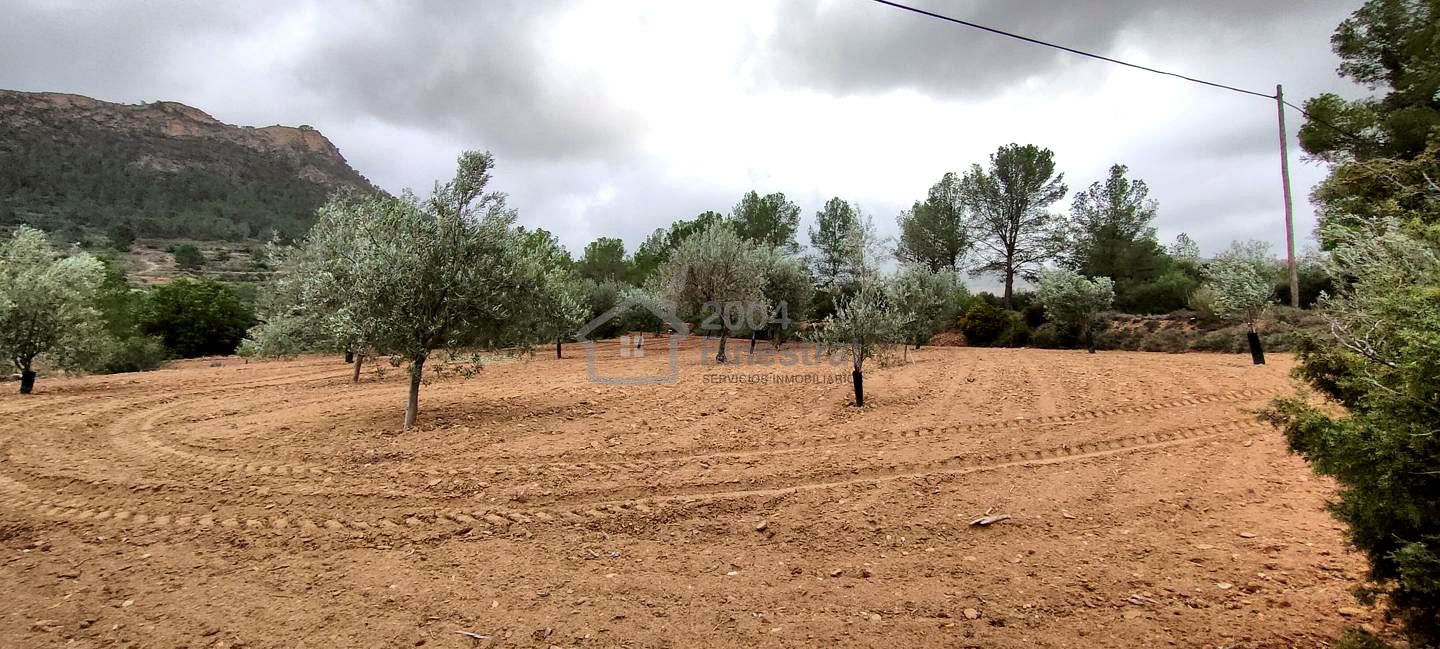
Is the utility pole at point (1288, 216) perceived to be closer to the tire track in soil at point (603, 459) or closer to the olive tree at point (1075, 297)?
the olive tree at point (1075, 297)

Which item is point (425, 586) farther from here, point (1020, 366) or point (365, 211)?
point (1020, 366)

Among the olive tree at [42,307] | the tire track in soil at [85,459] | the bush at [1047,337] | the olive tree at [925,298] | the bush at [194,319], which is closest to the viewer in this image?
the tire track in soil at [85,459]

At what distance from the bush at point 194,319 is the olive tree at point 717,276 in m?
28.8

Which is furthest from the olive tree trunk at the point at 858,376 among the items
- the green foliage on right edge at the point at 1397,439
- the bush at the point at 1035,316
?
the bush at the point at 1035,316

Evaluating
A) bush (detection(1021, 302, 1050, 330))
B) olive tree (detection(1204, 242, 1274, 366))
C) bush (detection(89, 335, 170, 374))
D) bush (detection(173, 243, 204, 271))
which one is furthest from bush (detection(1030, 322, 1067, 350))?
bush (detection(173, 243, 204, 271))

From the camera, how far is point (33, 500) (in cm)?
628

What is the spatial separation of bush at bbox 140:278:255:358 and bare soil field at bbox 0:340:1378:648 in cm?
2639

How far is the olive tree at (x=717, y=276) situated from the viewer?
19.0m

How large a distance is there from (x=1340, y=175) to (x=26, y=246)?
1015 inches

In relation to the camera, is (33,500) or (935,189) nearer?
(33,500)

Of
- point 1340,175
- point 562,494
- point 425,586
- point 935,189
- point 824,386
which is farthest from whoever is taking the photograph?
point 935,189

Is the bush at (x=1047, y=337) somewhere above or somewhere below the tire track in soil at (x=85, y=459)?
above

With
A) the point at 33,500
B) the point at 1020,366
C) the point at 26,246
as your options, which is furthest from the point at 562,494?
the point at 26,246

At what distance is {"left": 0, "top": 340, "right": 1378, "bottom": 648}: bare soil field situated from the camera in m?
3.71
